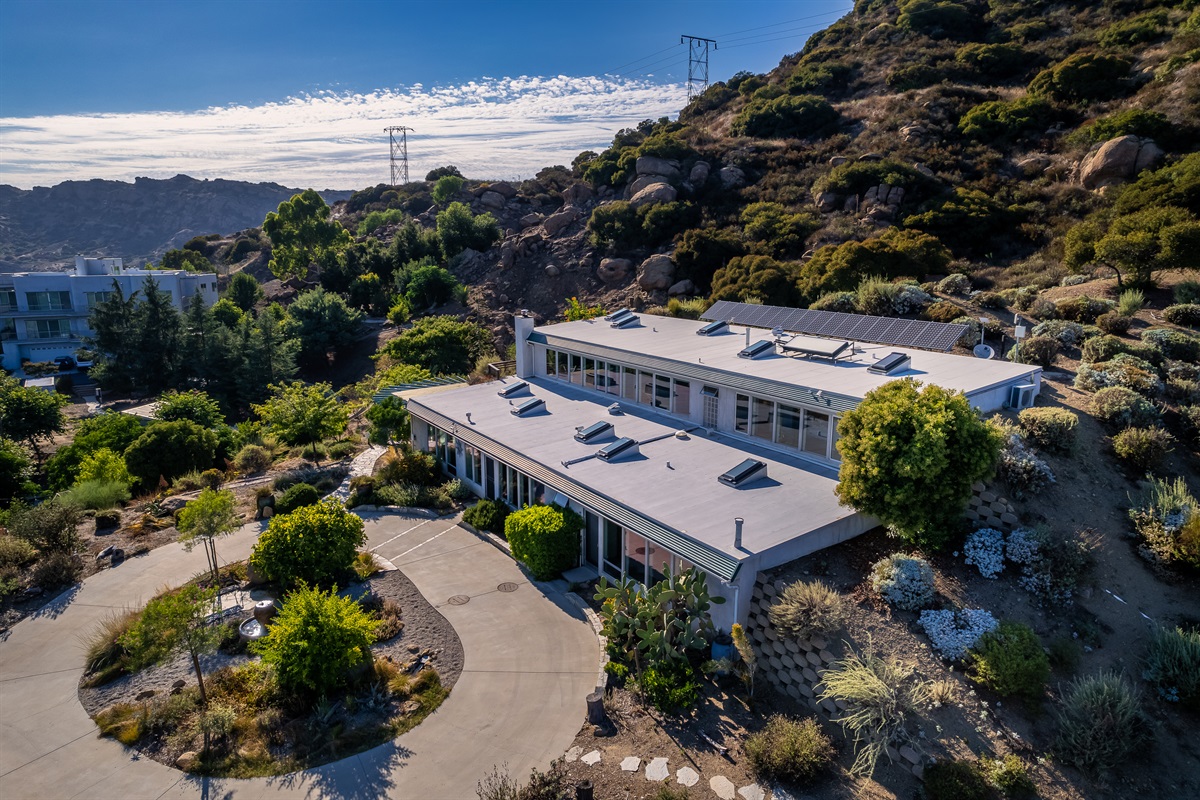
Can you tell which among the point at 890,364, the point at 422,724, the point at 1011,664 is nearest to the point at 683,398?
the point at 890,364

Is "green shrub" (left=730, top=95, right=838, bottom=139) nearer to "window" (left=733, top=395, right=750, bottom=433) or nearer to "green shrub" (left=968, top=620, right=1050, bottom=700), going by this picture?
"window" (left=733, top=395, right=750, bottom=433)

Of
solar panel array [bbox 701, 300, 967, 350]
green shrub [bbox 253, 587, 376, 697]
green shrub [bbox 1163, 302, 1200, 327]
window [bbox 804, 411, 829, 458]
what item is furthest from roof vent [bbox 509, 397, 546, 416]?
green shrub [bbox 1163, 302, 1200, 327]

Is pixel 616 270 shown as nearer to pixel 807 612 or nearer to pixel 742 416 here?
pixel 742 416

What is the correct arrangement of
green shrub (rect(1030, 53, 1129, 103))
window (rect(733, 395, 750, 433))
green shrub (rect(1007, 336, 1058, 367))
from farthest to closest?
green shrub (rect(1030, 53, 1129, 103)) → green shrub (rect(1007, 336, 1058, 367)) → window (rect(733, 395, 750, 433))

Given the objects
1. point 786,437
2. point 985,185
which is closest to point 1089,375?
point 786,437

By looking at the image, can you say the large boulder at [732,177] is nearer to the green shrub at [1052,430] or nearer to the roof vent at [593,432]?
the roof vent at [593,432]

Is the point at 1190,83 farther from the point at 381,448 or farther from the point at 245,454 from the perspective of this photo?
the point at 245,454
